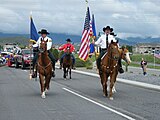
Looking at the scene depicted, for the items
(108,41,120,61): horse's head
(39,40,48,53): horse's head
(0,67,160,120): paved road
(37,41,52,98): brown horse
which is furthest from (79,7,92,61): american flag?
(108,41,120,61): horse's head

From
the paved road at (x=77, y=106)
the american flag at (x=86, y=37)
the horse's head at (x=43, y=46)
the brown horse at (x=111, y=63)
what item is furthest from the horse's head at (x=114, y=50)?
the american flag at (x=86, y=37)

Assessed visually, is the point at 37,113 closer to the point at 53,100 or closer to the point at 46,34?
the point at 53,100

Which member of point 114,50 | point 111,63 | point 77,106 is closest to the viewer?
point 77,106

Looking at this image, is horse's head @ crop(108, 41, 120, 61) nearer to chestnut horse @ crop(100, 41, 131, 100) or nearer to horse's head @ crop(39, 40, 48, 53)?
chestnut horse @ crop(100, 41, 131, 100)

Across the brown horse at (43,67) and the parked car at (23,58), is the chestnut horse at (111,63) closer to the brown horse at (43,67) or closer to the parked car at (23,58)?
the brown horse at (43,67)

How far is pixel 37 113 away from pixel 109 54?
16.4 feet

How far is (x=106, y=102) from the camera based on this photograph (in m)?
14.9

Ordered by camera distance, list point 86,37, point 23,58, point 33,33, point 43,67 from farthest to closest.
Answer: point 23,58
point 86,37
point 33,33
point 43,67

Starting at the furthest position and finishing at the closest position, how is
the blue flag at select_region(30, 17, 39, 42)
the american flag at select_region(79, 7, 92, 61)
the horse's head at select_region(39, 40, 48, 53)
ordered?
the american flag at select_region(79, 7, 92, 61) < the blue flag at select_region(30, 17, 39, 42) < the horse's head at select_region(39, 40, 48, 53)

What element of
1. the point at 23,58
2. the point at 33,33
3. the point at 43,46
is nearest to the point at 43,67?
the point at 43,46

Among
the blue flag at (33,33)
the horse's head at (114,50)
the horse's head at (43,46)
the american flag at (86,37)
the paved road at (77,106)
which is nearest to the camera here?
the paved road at (77,106)

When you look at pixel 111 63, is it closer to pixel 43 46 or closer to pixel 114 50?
pixel 114 50

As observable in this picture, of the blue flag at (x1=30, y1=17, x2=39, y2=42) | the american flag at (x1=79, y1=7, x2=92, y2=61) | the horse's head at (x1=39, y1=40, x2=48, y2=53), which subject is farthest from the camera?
the american flag at (x1=79, y1=7, x2=92, y2=61)

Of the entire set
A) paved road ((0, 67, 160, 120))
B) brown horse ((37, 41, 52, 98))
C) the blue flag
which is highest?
the blue flag
